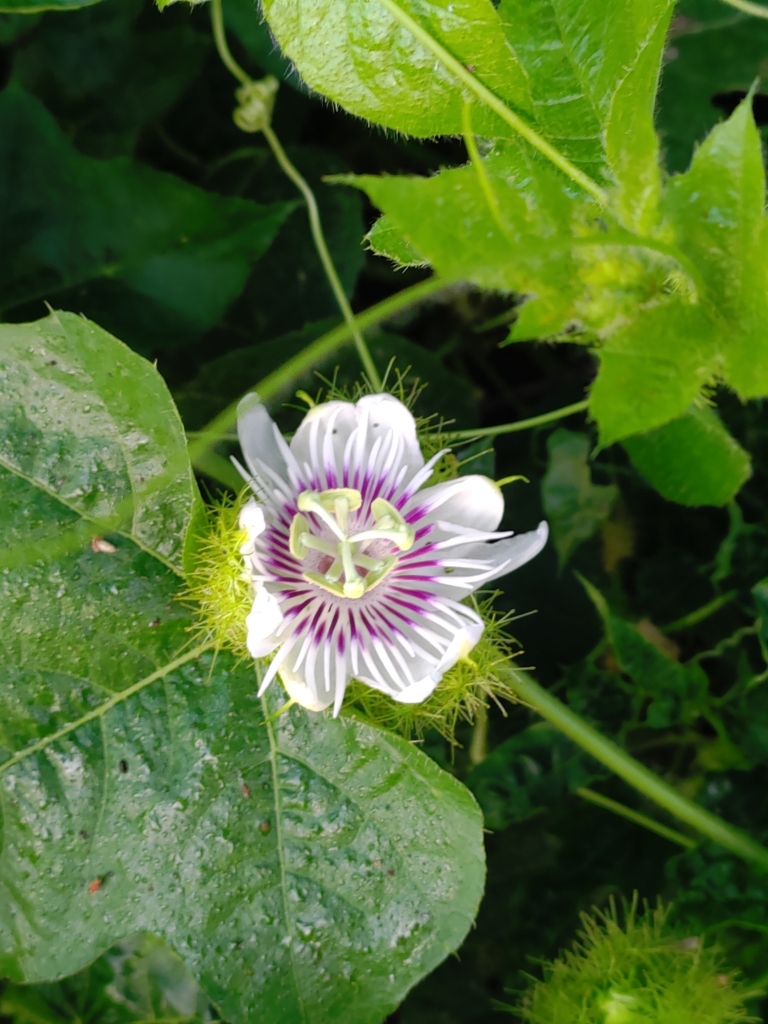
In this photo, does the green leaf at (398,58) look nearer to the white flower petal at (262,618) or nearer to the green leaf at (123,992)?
the white flower petal at (262,618)

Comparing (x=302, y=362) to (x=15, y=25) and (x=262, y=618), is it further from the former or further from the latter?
(x=15, y=25)

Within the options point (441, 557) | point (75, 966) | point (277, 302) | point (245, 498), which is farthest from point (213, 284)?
point (75, 966)

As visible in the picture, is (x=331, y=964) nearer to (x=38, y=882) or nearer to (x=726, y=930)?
(x=38, y=882)

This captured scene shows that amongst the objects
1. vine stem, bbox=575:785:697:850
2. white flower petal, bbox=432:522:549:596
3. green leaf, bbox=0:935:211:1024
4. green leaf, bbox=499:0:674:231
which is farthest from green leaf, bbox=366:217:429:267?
green leaf, bbox=0:935:211:1024

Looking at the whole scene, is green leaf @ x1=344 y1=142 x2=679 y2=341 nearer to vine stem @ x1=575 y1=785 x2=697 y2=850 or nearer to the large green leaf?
the large green leaf

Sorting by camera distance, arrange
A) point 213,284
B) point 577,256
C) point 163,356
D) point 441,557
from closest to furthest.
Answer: point 577,256 < point 441,557 < point 213,284 < point 163,356

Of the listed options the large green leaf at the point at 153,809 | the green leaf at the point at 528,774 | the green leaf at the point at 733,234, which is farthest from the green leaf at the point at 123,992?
the green leaf at the point at 733,234
